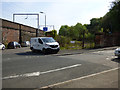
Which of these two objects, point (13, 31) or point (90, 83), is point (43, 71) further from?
point (13, 31)

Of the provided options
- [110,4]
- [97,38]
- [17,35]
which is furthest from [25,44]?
[110,4]

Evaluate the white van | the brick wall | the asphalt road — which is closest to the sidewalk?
the asphalt road

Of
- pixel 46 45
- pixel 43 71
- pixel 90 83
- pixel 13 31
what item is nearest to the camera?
pixel 90 83

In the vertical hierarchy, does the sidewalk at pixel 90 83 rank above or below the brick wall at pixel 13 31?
below

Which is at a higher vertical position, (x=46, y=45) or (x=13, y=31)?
(x=13, y=31)

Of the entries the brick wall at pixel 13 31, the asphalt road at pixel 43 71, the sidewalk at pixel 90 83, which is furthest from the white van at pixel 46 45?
the brick wall at pixel 13 31

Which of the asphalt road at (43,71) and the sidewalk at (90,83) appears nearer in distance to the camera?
the sidewalk at (90,83)

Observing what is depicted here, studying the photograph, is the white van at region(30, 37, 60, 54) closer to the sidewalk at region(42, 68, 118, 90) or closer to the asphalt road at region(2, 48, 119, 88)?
the asphalt road at region(2, 48, 119, 88)

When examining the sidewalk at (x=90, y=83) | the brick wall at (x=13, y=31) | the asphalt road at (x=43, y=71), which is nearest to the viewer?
the sidewalk at (x=90, y=83)

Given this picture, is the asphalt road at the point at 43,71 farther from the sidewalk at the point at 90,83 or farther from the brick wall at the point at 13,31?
the brick wall at the point at 13,31

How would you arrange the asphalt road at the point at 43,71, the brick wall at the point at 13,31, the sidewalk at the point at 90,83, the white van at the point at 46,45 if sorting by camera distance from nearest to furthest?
the sidewalk at the point at 90,83
the asphalt road at the point at 43,71
the white van at the point at 46,45
the brick wall at the point at 13,31

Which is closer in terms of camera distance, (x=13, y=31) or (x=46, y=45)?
(x=46, y=45)

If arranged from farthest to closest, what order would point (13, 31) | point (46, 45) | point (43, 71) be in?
point (13, 31) → point (46, 45) → point (43, 71)

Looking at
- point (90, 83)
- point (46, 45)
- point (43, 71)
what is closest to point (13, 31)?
point (46, 45)
